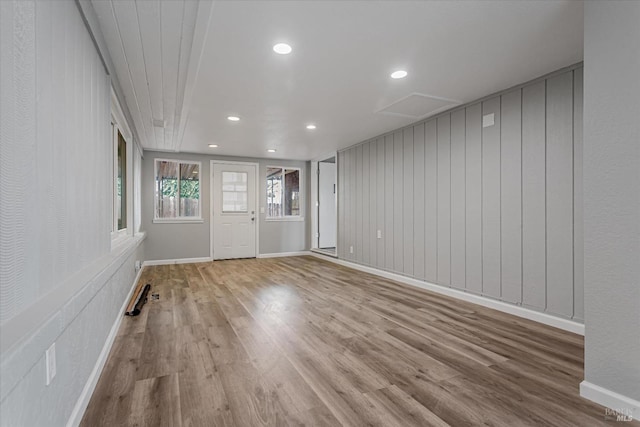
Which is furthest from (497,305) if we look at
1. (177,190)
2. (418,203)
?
(177,190)

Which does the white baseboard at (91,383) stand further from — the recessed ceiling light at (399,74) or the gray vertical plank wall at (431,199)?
the gray vertical plank wall at (431,199)

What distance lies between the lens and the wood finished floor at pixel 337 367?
5.48ft

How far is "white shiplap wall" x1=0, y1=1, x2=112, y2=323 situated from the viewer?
100 cm

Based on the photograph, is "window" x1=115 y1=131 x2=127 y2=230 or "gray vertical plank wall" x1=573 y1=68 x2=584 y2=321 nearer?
"gray vertical plank wall" x1=573 y1=68 x2=584 y2=321

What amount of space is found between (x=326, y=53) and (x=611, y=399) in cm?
278

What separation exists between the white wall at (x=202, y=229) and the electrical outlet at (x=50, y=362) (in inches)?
221

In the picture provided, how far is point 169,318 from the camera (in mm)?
3201

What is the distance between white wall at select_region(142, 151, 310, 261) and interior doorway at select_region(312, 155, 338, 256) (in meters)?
0.27

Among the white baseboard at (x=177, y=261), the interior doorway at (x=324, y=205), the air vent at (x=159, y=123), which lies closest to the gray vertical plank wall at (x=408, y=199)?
the interior doorway at (x=324, y=205)

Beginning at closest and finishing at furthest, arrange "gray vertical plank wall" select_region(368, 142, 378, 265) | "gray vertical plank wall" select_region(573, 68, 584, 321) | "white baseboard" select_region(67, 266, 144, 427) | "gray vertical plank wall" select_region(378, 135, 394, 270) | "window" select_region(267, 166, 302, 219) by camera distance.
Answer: "white baseboard" select_region(67, 266, 144, 427) < "gray vertical plank wall" select_region(573, 68, 584, 321) < "gray vertical plank wall" select_region(378, 135, 394, 270) < "gray vertical plank wall" select_region(368, 142, 378, 265) < "window" select_region(267, 166, 302, 219)

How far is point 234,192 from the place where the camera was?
7.23 metres

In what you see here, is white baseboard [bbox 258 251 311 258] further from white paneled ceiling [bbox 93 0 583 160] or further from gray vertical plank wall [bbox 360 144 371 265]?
white paneled ceiling [bbox 93 0 583 160]

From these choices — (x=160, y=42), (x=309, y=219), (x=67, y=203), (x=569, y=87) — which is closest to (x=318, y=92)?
(x=160, y=42)

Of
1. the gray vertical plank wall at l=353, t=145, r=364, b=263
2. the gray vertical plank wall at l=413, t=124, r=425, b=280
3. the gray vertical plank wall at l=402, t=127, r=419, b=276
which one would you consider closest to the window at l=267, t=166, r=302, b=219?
the gray vertical plank wall at l=353, t=145, r=364, b=263
